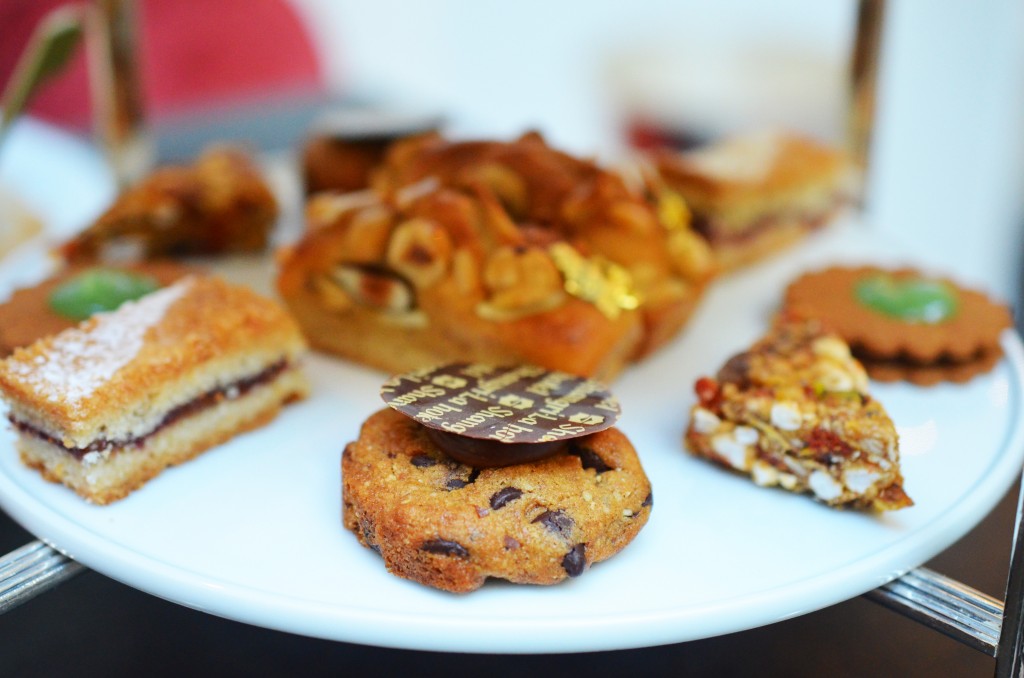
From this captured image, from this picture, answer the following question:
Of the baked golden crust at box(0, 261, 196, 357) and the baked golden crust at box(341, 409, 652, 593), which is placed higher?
the baked golden crust at box(0, 261, 196, 357)

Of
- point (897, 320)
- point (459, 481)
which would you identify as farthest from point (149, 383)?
point (897, 320)

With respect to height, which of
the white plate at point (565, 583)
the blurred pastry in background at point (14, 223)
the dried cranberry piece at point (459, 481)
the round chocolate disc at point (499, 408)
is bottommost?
the white plate at point (565, 583)

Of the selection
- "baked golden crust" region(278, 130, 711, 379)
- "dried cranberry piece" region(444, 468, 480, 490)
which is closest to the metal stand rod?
"dried cranberry piece" region(444, 468, 480, 490)

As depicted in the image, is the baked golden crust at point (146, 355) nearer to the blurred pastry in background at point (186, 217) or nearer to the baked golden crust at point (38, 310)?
the baked golden crust at point (38, 310)

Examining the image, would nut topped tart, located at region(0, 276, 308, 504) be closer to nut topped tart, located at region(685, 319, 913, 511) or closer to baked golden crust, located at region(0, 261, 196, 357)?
baked golden crust, located at region(0, 261, 196, 357)

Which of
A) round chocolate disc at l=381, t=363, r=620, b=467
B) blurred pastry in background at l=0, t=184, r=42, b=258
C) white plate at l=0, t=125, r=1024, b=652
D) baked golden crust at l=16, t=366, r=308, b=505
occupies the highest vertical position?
blurred pastry in background at l=0, t=184, r=42, b=258

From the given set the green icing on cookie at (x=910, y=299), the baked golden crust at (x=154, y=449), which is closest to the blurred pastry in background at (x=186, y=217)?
the baked golden crust at (x=154, y=449)

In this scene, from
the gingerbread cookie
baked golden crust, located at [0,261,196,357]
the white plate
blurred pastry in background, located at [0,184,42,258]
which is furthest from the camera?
blurred pastry in background, located at [0,184,42,258]
